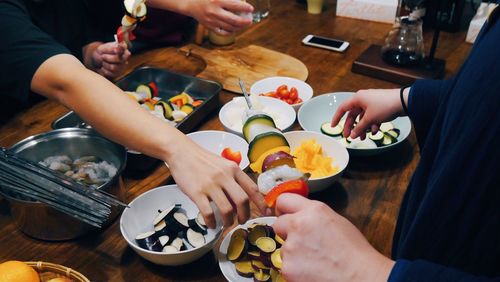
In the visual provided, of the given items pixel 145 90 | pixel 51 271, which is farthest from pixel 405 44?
pixel 51 271

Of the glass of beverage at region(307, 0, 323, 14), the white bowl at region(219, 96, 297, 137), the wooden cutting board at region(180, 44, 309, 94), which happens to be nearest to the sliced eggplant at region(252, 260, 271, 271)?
the white bowl at region(219, 96, 297, 137)

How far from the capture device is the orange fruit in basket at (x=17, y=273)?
0.92 m

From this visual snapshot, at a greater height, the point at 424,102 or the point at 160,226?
the point at 424,102

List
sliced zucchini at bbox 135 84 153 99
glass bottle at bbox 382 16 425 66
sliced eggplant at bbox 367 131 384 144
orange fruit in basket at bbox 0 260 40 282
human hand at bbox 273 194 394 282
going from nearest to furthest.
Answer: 1. human hand at bbox 273 194 394 282
2. orange fruit in basket at bbox 0 260 40 282
3. sliced eggplant at bbox 367 131 384 144
4. sliced zucchini at bbox 135 84 153 99
5. glass bottle at bbox 382 16 425 66

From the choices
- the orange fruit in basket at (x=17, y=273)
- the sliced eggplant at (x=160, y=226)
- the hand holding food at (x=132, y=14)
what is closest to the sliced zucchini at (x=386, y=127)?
the sliced eggplant at (x=160, y=226)

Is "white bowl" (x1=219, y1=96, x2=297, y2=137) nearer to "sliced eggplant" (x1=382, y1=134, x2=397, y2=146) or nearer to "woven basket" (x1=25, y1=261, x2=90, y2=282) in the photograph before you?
"sliced eggplant" (x1=382, y1=134, x2=397, y2=146)

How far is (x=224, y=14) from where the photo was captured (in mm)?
1861

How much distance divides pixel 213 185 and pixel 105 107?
399mm

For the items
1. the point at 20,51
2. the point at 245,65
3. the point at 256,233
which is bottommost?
the point at 245,65

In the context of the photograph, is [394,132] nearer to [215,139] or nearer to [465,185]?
[215,139]

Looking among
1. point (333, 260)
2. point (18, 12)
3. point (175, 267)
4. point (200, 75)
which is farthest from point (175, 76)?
point (333, 260)

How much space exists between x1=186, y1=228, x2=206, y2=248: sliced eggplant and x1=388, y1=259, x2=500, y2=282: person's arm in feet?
1.63

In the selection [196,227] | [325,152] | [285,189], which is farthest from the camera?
[325,152]

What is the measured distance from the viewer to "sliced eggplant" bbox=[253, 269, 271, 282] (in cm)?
99
